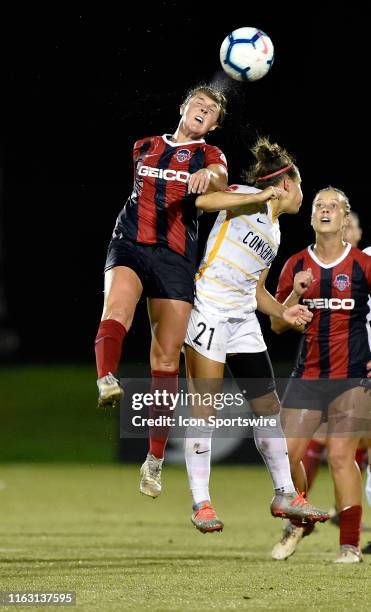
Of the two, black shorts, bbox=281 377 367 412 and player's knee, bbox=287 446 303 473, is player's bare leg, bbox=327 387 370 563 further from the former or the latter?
player's knee, bbox=287 446 303 473

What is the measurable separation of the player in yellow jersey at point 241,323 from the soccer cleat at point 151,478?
32 cm

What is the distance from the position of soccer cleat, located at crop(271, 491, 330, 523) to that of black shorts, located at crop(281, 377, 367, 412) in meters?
0.93

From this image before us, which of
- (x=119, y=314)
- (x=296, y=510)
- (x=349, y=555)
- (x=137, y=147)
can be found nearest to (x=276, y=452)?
(x=296, y=510)

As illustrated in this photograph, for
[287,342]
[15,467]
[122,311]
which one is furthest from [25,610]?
[287,342]

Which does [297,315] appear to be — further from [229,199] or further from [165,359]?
[229,199]

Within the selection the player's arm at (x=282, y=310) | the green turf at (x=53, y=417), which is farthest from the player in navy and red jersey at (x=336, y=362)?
the green turf at (x=53, y=417)

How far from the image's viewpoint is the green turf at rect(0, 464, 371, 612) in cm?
516

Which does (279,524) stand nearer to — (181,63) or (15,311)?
(181,63)

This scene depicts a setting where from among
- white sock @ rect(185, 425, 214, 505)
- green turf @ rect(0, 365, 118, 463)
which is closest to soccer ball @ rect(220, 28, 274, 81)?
white sock @ rect(185, 425, 214, 505)

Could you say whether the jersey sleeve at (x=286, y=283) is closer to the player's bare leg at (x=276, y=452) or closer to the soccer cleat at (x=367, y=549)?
the player's bare leg at (x=276, y=452)

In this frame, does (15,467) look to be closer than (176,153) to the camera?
No

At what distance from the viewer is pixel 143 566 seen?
6.50 metres

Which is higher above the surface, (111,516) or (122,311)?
(122,311)

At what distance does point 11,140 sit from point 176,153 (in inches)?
525
